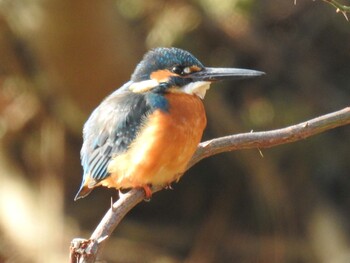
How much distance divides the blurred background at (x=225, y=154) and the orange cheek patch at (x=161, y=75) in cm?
215

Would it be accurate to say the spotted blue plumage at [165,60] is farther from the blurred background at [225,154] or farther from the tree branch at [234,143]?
the blurred background at [225,154]

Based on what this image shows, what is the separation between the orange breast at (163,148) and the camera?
9.98 feet

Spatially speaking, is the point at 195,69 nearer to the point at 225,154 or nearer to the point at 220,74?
the point at 220,74

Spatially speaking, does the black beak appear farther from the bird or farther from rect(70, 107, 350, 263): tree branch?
rect(70, 107, 350, 263): tree branch

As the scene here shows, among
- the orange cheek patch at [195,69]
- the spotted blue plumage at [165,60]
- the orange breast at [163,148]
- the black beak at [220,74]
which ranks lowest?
the orange breast at [163,148]

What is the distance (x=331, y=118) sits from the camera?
92.6 inches

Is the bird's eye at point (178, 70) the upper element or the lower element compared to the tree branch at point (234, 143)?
upper

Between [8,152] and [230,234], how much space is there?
1550 millimetres

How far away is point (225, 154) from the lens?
598cm

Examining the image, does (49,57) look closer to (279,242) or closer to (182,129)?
(279,242)

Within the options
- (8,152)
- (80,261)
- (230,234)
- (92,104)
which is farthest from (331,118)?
(8,152)

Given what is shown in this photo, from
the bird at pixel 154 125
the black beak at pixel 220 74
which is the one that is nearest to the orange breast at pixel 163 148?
the bird at pixel 154 125

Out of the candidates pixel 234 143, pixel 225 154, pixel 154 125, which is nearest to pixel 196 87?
pixel 154 125

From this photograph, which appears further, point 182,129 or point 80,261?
point 182,129
